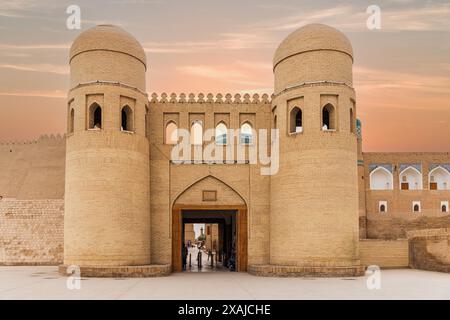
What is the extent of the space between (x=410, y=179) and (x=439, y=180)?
7.18ft

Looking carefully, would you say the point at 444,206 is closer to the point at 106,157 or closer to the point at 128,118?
the point at 128,118

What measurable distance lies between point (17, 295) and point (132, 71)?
948 cm

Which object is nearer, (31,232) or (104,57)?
(104,57)

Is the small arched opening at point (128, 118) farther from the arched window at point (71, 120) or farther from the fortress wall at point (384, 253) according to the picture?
the fortress wall at point (384, 253)

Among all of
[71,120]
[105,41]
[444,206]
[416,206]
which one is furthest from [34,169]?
[444,206]

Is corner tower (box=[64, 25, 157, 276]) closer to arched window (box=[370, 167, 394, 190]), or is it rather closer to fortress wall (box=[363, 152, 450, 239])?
fortress wall (box=[363, 152, 450, 239])

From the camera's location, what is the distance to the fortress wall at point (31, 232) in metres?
25.1

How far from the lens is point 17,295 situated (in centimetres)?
1259

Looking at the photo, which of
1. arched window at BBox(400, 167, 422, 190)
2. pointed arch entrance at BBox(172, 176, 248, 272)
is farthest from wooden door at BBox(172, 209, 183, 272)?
arched window at BBox(400, 167, 422, 190)

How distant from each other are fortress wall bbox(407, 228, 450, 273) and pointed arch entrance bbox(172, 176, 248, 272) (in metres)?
6.29

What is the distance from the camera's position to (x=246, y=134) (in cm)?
2186

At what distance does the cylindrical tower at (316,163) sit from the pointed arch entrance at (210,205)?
116cm
